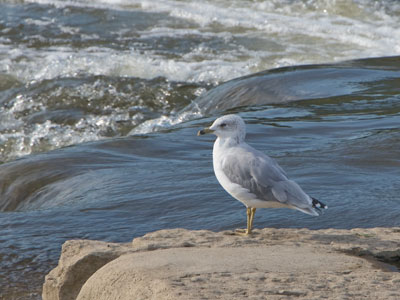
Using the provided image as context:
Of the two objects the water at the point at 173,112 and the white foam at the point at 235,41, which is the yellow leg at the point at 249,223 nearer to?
the water at the point at 173,112

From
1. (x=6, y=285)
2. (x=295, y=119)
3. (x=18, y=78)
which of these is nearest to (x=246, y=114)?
(x=295, y=119)

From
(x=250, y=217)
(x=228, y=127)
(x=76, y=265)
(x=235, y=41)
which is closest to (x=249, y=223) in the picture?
(x=250, y=217)

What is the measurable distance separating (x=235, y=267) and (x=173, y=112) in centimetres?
741

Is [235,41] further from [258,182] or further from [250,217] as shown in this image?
[258,182]

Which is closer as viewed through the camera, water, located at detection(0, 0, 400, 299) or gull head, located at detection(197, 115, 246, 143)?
gull head, located at detection(197, 115, 246, 143)

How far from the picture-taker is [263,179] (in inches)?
161

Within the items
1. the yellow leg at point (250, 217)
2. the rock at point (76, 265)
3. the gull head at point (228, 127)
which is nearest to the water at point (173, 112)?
the rock at point (76, 265)

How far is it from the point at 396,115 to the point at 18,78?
6.82 m

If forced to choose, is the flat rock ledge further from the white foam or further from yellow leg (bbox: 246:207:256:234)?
the white foam

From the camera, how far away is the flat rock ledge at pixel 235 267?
129 inches

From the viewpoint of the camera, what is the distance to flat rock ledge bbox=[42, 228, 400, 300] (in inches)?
129

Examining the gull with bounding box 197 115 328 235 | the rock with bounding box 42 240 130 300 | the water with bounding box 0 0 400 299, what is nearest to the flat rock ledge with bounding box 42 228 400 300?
the rock with bounding box 42 240 130 300

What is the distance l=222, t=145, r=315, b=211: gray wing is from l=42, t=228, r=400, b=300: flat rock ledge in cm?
22

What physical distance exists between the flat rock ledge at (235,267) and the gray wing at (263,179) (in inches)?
8.7
